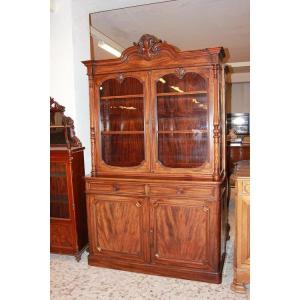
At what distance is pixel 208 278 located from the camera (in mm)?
2393

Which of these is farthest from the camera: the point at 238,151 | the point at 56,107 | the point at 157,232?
the point at 238,151

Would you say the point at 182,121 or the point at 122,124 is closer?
the point at 182,121

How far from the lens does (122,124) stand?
2.79 meters

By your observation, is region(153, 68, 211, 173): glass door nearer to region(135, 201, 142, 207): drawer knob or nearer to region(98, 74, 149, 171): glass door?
region(98, 74, 149, 171): glass door

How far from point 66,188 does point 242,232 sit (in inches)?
66.5

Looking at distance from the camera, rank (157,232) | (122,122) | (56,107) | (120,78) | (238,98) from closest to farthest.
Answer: (157,232)
(120,78)
(122,122)
(56,107)
(238,98)

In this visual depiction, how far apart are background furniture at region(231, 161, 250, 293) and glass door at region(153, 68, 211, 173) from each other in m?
0.35

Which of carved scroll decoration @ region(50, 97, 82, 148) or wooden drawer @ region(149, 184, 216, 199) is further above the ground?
carved scroll decoration @ region(50, 97, 82, 148)

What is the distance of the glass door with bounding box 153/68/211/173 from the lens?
2.46 meters

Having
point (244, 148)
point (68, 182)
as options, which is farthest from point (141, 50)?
point (244, 148)

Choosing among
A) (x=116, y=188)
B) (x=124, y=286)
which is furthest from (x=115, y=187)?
(x=124, y=286)

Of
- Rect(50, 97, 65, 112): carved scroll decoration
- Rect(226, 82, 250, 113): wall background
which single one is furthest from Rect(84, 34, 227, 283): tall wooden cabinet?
Result: Rect(226, 82, 250, 113): wall background

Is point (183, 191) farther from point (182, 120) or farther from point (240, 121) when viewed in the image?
point (240, 121)
